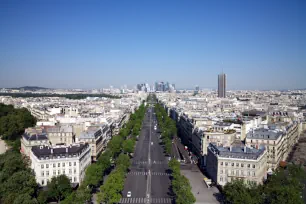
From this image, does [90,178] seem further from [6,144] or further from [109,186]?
[6,144]

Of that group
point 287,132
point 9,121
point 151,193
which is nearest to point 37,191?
point 151,193

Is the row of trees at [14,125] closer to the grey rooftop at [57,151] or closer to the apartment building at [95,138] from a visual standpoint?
the apartment building at [95,138]

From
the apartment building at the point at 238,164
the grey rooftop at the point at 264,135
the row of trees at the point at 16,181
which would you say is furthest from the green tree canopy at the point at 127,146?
the grey rooftop at the point at 264,135

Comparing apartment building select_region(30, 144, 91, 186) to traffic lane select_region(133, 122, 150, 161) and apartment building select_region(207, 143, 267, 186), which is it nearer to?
traffic lane select_region(133, 122, 150, 161)

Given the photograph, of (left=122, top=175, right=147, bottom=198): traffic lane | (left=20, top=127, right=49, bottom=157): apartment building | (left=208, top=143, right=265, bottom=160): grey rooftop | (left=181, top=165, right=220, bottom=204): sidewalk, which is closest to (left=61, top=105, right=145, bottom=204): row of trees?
(left=122, top=175, right=147, bottom=198): traffic lane

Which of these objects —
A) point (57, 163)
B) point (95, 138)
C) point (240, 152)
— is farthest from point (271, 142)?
point (57, 163)

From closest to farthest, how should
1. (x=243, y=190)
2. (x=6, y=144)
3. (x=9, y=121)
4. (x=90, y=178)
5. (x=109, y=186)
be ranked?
(x=243, y=190) < (x=109, y=186) < (x=90, y=178) < (x=6, y=144) < (x=9, y=121)

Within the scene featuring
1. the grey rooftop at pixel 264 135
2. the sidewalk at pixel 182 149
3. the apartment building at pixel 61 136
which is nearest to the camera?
the grey rooftop at pixel 264 135
